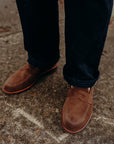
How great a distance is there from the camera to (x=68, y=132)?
1.01 meters

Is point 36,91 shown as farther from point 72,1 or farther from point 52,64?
point 72,1

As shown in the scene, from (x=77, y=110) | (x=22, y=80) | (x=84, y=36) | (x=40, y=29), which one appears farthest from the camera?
(x=22, y=80)

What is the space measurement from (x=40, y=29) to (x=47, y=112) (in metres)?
0.62

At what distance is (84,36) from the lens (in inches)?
36.4

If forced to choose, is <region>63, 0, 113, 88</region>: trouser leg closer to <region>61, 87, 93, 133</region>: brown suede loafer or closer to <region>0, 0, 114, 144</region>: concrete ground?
<region>61, 87, 93, 133</region>: brown suede loafer

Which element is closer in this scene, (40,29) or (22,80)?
(40,29)

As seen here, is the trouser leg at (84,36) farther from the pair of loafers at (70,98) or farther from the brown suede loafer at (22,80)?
the brown suede loafer at (22,80)

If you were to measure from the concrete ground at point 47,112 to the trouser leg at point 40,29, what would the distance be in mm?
215

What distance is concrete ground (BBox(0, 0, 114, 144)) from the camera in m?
0.98

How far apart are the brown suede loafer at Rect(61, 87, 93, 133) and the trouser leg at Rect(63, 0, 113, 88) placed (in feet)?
0.24

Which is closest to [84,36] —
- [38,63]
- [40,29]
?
[40,29]

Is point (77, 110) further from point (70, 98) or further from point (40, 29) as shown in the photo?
point (40, 29)

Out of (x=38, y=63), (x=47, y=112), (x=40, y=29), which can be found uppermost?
(x=40, y=29)

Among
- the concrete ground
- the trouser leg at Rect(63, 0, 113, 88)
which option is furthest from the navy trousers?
the concrete ground
